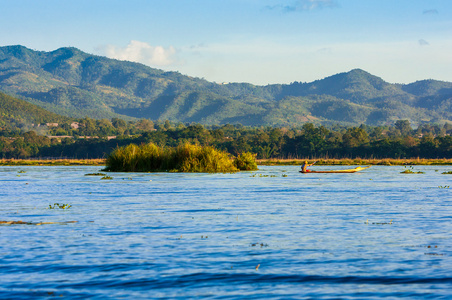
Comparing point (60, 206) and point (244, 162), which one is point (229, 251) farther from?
point (244, 162)

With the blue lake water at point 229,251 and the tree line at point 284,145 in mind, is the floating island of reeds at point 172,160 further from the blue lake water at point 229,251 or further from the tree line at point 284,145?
the tree line at point 284,145

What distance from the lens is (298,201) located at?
35375 mm

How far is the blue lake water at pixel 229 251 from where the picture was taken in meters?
14.2

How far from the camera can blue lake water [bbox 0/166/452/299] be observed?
46.5 ft

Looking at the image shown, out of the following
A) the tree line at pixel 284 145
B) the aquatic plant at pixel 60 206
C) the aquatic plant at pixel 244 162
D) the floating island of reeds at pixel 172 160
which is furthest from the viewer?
the tree line at pixel 284 145

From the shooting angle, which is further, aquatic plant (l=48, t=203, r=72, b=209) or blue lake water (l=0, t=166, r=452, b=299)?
aquatic plant (l=48, t=203, r=72, b=209)

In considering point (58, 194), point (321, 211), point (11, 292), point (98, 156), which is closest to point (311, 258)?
point (11, 292)

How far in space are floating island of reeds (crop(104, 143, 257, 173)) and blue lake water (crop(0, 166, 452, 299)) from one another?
44.1 metres

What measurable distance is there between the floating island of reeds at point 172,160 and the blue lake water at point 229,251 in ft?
145

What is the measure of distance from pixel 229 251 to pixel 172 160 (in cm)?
6060

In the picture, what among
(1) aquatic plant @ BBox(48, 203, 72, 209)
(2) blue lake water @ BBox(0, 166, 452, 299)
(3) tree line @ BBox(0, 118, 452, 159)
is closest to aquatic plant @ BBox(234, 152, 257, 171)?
(3) tree line @ BBox(0, 118, 452, 159)

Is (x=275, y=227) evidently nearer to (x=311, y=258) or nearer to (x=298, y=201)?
(x=311, y=258)

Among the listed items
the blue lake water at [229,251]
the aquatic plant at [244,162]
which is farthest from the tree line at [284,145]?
the blue lake water at [229,251]

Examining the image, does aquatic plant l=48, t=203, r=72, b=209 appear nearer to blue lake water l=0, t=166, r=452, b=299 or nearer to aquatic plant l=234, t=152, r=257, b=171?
Result: blue lake water l=0, t=166, r=452, b=299
